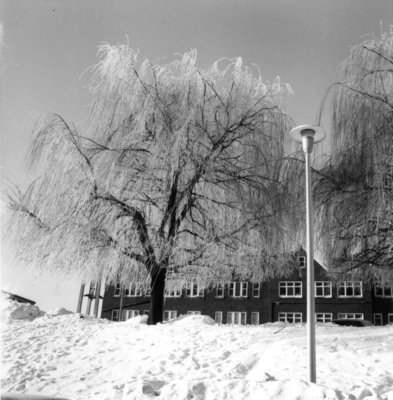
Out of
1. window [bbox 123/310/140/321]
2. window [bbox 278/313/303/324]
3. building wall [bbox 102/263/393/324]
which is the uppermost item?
building wall [bbox 102/263/393/324]

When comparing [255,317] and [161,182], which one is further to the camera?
[255,317]

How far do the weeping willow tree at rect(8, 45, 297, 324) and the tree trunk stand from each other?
0.03 metres

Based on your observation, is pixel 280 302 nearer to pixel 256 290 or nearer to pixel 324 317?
pixel 256 290

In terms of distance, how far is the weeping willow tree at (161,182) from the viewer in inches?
440

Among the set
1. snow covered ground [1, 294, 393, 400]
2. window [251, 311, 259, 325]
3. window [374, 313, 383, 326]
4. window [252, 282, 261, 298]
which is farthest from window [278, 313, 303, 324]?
snow covered ground [1, 294, 393, 400]

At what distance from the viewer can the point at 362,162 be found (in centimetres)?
1112

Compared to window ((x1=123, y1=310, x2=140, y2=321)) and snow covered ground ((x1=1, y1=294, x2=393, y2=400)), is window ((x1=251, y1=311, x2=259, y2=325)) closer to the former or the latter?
window ((x1=123, y1=310, x2=140, y2=321))

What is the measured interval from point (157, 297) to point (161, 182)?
295 centimetres

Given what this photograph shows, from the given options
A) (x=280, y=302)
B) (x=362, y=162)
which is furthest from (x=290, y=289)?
(x=362, y=162)

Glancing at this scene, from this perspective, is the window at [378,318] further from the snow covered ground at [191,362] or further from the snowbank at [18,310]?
the snowbank at [18,310]

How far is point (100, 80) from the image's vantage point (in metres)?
12.1

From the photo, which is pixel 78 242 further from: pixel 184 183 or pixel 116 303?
pixel 116 303

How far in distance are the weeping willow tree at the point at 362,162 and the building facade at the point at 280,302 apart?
1013 inches

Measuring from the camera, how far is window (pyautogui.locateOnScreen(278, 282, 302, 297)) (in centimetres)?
4144
